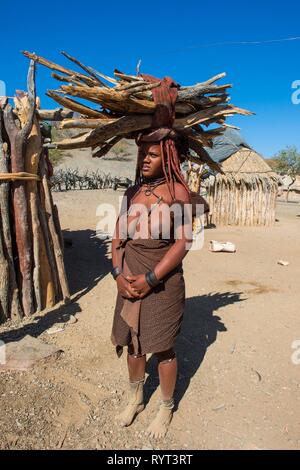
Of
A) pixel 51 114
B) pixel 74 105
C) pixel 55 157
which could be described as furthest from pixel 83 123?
pixel 55 157

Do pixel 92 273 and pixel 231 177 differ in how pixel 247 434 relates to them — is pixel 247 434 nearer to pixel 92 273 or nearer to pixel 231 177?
pixel 92 273

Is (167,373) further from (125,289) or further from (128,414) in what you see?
(125,289)

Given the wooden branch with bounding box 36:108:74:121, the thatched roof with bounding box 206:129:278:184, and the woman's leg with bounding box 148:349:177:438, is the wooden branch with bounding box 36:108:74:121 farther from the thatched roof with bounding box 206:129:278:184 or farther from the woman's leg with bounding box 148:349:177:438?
the thatched roof with bounding box 206:129:278:184

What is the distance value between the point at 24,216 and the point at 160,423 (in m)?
2.57

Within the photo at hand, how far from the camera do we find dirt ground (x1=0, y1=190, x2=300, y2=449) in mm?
2344

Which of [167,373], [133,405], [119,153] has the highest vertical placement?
[119,153]

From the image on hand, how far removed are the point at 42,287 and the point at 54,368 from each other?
4.70ft

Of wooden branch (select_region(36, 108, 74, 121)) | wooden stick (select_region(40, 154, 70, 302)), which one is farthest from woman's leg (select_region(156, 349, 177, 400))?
wooden branch (select_region(36, 108, 74, 121))

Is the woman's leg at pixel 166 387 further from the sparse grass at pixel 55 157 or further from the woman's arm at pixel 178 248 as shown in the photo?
the sparse grass at pixel 55 157

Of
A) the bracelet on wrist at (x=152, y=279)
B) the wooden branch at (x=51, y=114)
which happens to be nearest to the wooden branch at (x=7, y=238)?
the wooden branch at (x=51, y=114)

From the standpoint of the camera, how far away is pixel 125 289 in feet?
7.64

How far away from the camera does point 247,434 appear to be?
2.38 metres

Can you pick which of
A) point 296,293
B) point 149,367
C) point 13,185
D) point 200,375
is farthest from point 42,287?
point 296,293

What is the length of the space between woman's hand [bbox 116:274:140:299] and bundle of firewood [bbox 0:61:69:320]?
6.53ft
